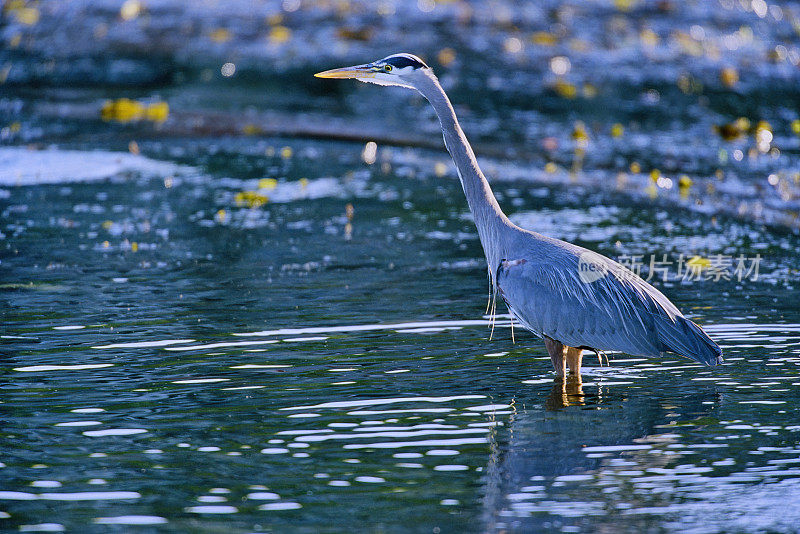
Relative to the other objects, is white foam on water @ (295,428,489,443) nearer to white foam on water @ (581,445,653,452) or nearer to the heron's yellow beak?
white foam on water @ (581,445,653,452)

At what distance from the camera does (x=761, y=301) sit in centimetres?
840

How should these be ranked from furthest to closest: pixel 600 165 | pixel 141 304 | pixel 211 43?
pixel 211 43
pixel 600 165
pixel 141 304

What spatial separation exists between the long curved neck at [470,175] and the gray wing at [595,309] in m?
0.39

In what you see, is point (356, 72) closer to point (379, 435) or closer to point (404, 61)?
point (404, 61)

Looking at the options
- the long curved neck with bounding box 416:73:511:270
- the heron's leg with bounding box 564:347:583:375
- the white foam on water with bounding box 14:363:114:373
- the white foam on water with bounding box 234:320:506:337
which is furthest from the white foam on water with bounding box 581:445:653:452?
the white foam on water with bounding box 14:363:114:373

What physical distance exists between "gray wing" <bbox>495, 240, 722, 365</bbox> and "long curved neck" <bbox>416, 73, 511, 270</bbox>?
0.39 metres

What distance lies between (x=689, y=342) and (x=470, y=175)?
182 centimetres

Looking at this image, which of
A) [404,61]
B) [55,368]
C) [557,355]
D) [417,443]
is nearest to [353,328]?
[557,355]

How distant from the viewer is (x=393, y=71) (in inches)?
298

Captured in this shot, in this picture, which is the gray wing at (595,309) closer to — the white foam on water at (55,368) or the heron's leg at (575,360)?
the heron's leg at (575,360)

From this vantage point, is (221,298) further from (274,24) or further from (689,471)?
(274,24)

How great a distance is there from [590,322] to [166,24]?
15.4m

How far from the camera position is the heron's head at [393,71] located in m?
Result: 7.48

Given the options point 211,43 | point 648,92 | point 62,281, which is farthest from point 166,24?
point 62,281
